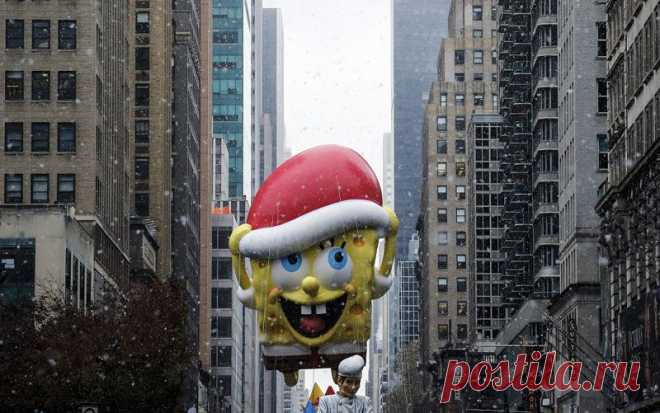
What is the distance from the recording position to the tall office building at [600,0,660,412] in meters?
54.5

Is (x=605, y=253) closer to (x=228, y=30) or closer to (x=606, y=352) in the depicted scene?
(x=606, y=352)

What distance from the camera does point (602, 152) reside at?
264 feet

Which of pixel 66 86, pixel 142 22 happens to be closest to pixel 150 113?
pixel 142 22

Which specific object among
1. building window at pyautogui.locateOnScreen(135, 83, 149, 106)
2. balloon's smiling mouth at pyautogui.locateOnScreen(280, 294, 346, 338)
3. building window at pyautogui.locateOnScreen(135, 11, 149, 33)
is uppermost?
building window at pyautogui.locateOnScreen(135, 11, 149, 33)

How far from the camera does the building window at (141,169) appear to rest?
107 meters

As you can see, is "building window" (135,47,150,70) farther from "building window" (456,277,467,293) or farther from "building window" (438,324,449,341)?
"building window" (456,277,467,293)

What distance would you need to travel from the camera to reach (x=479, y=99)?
15300cm

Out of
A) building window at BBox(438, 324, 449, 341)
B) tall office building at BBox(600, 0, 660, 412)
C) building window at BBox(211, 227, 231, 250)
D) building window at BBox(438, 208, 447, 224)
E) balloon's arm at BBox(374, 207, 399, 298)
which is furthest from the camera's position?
building window at BBox(211, 227, 231, 250)

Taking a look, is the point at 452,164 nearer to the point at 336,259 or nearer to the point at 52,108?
the point at 52,108

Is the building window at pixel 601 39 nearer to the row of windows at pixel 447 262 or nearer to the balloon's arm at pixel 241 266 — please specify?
the balloon's arm at pixel 241 266

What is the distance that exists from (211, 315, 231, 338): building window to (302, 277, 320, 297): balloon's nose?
133 m

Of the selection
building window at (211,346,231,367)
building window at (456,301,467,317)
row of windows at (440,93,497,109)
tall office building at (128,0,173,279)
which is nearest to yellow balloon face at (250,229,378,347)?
tall office building at (128,0,173,279)

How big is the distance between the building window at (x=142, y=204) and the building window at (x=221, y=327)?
144 ft

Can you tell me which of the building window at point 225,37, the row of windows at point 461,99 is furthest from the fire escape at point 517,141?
the building window at point 225,37
